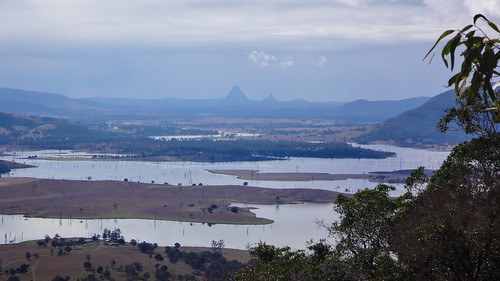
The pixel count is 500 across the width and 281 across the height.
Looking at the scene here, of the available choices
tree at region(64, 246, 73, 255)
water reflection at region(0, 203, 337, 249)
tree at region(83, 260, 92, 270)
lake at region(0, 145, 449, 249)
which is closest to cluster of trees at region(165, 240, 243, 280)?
water reflection at region(0, 203, 337, 249)

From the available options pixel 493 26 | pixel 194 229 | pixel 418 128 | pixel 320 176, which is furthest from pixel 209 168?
pixel 493 26

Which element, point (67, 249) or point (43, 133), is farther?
point (43, 133)

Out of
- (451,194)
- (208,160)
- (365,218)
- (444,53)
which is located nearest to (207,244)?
(365,218)

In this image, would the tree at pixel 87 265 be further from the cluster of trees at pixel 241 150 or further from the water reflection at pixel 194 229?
the cluster of trees at pixel 241 150

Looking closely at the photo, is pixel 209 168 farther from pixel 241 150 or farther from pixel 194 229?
pixel 194 229

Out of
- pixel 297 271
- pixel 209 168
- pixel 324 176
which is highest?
pixel 297 271
